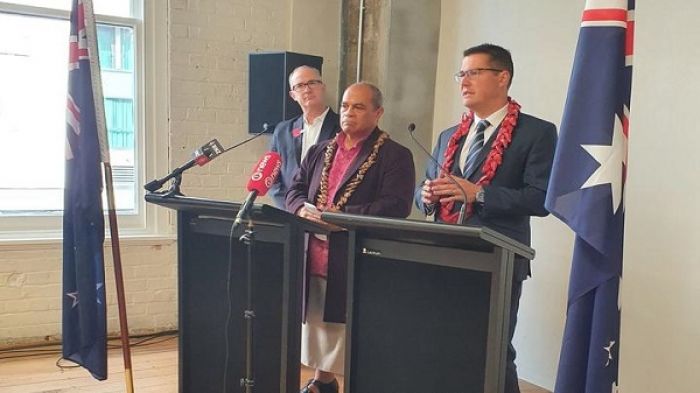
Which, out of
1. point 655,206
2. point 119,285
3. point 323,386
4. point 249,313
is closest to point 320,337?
point 323,386

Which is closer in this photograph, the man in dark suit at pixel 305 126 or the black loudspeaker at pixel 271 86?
the man in dark suit at pixel 305 126

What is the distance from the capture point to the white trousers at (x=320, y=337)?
2.51 m

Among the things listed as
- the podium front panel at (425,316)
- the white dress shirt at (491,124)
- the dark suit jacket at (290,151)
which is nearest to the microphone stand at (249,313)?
the podium front panel at (425,316)

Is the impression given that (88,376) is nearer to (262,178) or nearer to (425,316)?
(262,178)

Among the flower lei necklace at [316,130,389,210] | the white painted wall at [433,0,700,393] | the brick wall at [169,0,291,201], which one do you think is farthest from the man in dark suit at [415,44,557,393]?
the brick wall at [169,0,291,201]

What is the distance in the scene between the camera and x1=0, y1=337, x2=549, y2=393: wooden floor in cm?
295

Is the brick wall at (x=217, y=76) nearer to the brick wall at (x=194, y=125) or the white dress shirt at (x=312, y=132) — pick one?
the brick wall at (x=194, y=125)

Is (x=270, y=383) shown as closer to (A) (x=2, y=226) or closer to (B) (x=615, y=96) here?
(B) (x=615, y=96)

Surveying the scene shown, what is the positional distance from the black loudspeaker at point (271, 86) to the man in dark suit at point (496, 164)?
171 cm

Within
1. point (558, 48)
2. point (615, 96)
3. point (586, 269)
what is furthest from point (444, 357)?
point (558, 48)

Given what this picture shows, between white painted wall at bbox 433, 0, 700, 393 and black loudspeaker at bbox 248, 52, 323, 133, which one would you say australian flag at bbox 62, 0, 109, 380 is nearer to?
black loudspeaker at bbox 248, 52, 323, 133

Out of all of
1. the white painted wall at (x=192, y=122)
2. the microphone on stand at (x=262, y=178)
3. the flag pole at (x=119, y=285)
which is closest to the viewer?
the microphone on stand at (x=262, y=178)

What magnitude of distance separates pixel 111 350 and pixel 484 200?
2.53 meters

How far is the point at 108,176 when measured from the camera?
7.61 ft
